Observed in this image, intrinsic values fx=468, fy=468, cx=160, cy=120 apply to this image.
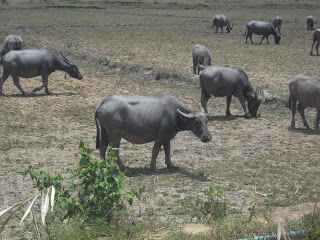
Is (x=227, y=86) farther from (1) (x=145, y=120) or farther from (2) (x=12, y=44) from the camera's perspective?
(2) (x=12, y=44)

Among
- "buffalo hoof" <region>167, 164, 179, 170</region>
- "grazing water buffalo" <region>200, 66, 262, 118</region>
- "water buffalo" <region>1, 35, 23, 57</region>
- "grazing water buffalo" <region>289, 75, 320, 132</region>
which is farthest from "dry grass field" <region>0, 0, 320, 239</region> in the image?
"water buffalo" <region>1, 35, 23, 57</region>

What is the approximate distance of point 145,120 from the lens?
24.7 ft

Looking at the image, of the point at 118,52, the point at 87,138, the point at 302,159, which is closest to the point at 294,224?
the point at 302,159

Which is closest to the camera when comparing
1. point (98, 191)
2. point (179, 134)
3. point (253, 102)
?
point (98, 191)

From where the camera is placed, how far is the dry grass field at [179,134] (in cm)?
676

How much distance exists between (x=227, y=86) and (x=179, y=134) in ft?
6.72

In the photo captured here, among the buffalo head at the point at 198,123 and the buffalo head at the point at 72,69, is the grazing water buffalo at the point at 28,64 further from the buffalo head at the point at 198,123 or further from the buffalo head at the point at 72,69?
the buffalo head at the point at 198,123

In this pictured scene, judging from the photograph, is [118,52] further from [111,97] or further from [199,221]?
[199,221]

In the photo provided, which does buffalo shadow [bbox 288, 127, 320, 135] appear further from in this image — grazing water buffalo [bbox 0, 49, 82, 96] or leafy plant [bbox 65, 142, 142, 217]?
grazing water buffalo [bbox 0, 49, 82, 96]

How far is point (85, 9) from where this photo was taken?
133 ft

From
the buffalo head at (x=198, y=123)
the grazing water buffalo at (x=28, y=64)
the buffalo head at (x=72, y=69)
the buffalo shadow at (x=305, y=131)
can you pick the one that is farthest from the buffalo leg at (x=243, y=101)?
the grazing water buffalo at (x=28, y=64)

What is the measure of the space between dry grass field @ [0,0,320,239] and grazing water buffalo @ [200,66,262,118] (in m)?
0.44

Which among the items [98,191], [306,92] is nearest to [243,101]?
[306,92]

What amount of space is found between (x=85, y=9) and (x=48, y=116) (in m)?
31.3
